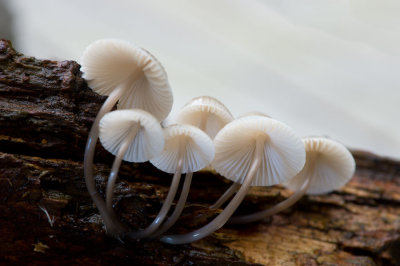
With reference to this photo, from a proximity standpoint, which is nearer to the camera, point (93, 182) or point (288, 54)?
point (93, 182)

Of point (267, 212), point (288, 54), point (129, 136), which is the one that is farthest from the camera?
point (288, 54)

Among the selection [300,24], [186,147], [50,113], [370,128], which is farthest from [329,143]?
[370,128]

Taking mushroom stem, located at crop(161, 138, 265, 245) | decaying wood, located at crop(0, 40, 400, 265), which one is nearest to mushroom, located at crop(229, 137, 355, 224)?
decaying wood, located at crop(0, 40, 400, 265)

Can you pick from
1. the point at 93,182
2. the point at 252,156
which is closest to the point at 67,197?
the point at 93,182

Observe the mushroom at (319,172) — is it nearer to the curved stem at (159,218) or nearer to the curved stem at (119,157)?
the curved stem at (159,218)

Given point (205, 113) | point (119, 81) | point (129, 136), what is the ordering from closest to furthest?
point (129, 136), point (119, 81), point (205, 113)

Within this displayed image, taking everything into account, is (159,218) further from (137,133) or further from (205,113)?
(205,113)

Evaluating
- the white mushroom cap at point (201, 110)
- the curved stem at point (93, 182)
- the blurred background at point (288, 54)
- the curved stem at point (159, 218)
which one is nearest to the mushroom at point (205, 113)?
the white mushroom cap at point (201, 110)
